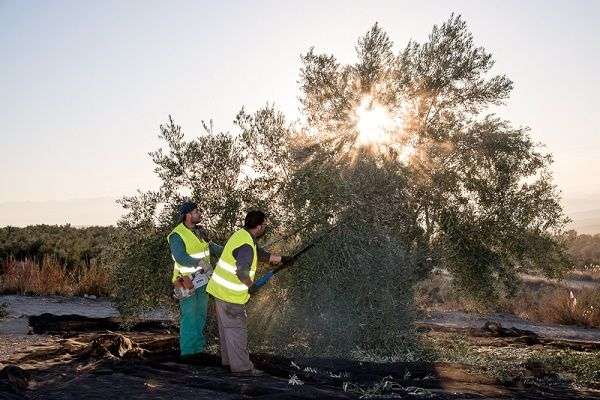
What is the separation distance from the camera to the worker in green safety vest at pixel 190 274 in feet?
28.7

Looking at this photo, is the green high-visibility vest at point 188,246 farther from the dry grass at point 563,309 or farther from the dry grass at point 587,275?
the dry grass at point 587,275

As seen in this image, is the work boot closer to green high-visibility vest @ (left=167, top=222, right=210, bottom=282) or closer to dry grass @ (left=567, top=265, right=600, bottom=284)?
green high-visibility vest @ (left=167, top=222, right=210, bottom=282)

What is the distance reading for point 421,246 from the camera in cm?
1258

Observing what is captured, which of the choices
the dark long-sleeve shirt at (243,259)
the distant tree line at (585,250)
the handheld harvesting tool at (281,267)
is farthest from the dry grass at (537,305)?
the distant tree line at (585,250)

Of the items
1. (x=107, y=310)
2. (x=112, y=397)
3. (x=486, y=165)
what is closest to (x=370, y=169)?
(x=486, y=165)

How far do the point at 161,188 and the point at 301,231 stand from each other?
99.2 inches

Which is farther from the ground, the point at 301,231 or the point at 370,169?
the point at 370,169

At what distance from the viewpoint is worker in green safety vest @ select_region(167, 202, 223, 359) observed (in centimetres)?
873

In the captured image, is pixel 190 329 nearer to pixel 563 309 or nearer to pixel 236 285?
pixel 236 285

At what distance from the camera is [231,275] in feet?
26.8

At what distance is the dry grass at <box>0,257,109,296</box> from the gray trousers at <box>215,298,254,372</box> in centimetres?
895

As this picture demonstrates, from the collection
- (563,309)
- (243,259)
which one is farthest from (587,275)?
(243,259)

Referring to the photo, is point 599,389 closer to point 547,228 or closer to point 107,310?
point 547,228

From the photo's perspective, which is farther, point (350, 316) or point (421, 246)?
point (421, 246)
